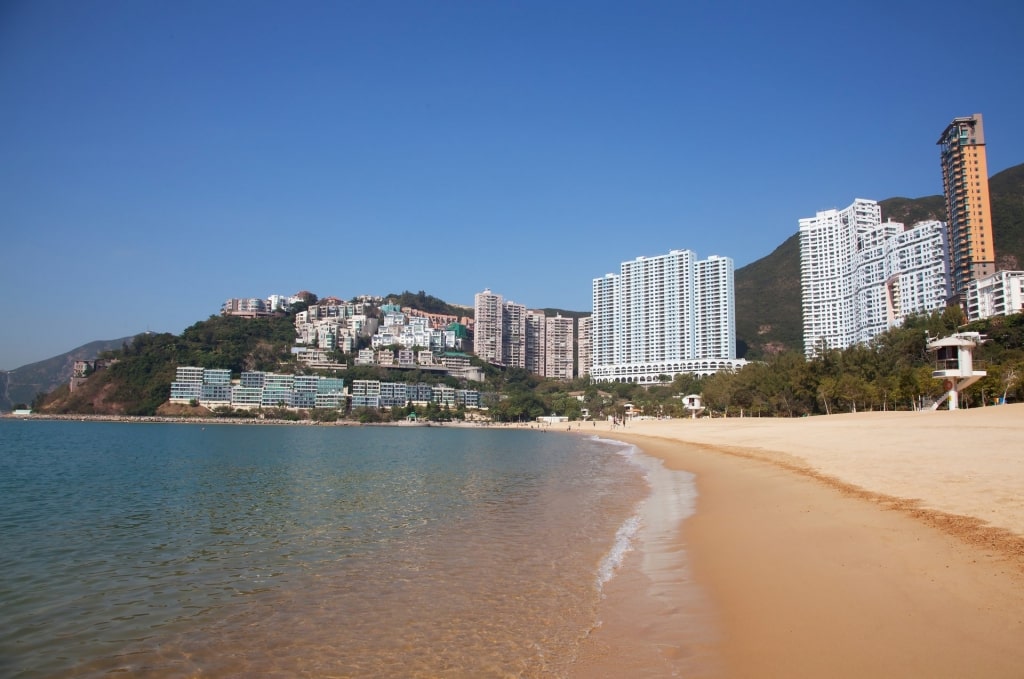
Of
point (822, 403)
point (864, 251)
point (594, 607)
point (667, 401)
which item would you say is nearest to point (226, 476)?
point (594, 607)

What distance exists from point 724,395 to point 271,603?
240ft

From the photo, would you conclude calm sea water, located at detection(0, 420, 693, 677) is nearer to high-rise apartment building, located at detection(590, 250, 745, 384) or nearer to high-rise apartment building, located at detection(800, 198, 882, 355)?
high-rise apartment building, located at detection(800, 198, 882, 355)

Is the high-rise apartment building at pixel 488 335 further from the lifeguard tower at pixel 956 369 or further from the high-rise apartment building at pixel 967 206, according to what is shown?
the lifeguard tower at pixel 956 369

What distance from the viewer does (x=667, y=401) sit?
115625 millimetres

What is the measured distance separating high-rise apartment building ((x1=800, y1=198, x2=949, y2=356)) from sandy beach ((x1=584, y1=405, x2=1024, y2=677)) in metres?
84.7

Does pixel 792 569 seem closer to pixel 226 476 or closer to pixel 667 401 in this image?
pixel 226 476

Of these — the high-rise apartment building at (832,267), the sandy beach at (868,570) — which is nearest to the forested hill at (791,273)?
the high-rise apartment building at (832,267)

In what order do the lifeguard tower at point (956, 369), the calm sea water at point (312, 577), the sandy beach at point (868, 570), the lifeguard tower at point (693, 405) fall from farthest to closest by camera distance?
the lifeguard tower at point (693, 405)
the lifeguard tower at point (956, 369)
the calm sea water at point (312, 577)
the sandy beach at point (868, 570)

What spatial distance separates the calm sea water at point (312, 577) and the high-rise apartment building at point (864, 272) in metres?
88.6

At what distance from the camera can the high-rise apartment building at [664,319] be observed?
5684 inches

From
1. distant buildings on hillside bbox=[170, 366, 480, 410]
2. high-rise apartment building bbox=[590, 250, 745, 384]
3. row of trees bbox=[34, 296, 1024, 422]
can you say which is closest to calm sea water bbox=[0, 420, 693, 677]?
row of trees bbox=[34, 296, 1024, 422]

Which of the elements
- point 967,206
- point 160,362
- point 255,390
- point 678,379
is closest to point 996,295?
point 967,206

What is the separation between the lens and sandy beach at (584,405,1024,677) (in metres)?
5.19

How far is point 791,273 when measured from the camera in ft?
→ 598
